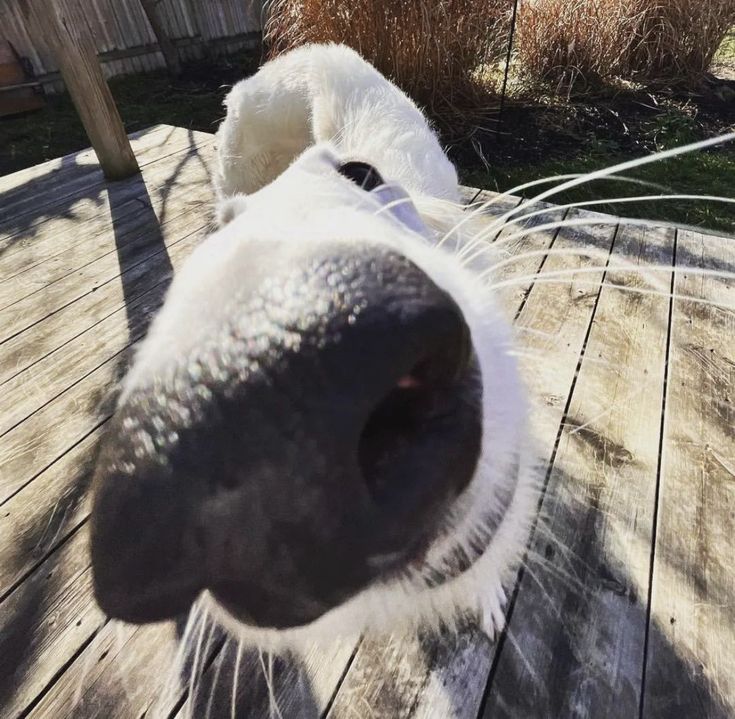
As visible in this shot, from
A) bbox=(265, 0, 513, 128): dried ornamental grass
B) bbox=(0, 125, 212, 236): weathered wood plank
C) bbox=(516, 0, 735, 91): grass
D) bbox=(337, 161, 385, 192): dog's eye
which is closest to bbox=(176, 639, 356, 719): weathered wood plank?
bbox=(337, 161, 385, 192): dog's eye

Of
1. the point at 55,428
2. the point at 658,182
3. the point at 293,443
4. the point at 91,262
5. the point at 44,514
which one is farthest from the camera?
the point at 658,182

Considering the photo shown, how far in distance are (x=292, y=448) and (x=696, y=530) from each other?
180cm

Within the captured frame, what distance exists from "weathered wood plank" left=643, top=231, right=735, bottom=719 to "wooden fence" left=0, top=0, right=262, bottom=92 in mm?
9859

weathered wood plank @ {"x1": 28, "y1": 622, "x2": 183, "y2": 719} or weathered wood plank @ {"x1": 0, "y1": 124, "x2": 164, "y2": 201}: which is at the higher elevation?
weathered wood plank @ {"x1": 28, "y1": 622, "x2": 183, "y2": 719}

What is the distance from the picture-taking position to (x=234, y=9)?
10.5 meters

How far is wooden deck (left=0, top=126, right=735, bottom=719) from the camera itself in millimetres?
1523

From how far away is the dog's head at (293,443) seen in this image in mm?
632

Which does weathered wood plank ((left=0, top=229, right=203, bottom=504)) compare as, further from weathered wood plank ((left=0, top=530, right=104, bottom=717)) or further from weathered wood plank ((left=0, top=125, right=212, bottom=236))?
weathered wood plank ((left=0, top=125, right=212, bottom=236))

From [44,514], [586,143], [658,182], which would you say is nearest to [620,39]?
[586,143]

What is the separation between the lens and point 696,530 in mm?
1855

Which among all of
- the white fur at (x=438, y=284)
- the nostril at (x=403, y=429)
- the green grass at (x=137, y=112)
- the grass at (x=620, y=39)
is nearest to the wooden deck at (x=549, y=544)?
the white fur at (x=438, y=284)

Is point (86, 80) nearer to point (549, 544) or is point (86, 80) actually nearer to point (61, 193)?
point (61, 193)

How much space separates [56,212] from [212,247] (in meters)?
4.20

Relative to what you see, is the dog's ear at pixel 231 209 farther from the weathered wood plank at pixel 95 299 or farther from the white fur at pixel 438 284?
the weathered wood plank at pixel 95 299
